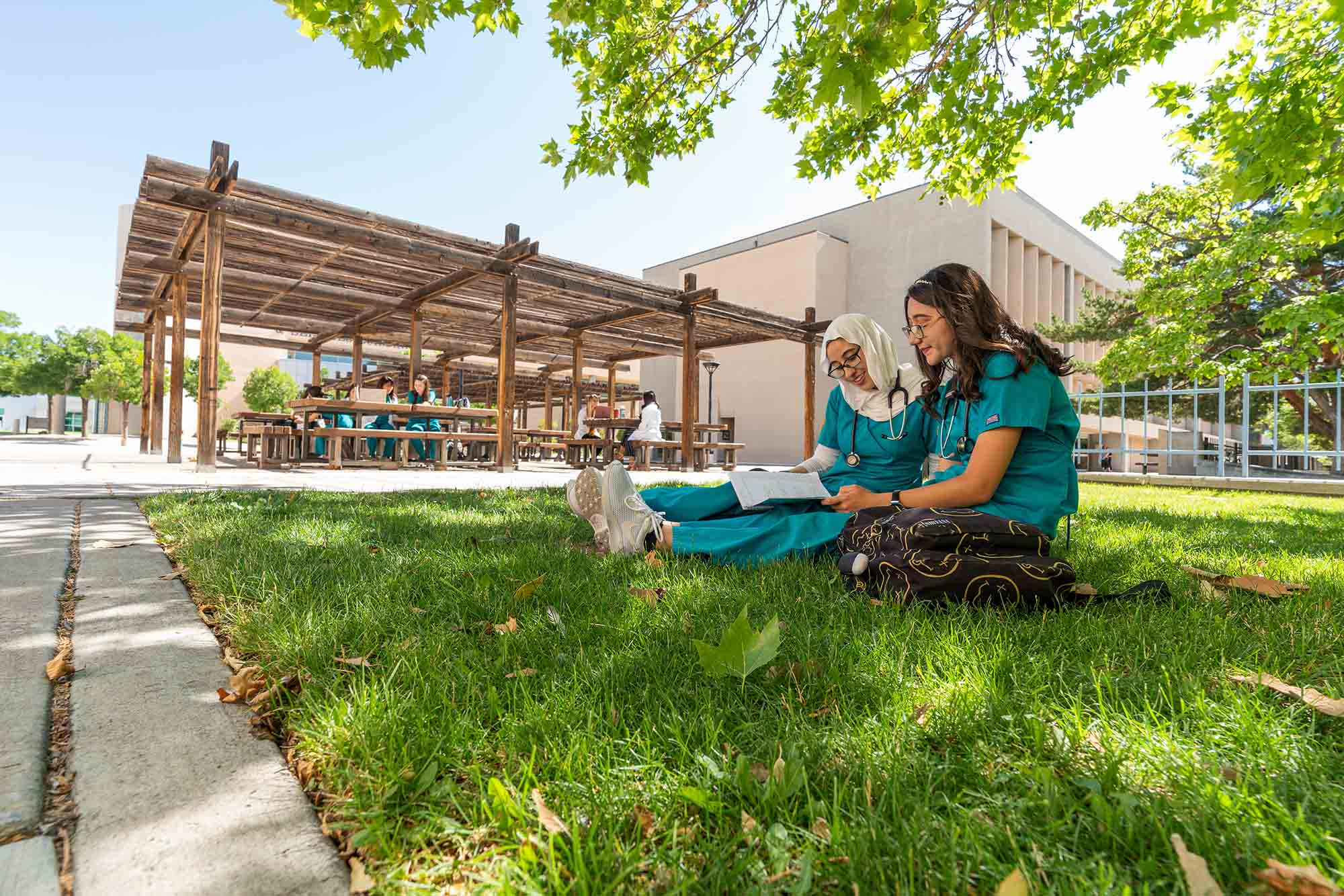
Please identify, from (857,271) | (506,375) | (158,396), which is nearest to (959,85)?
(506,375)

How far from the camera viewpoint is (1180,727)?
3.63 feet

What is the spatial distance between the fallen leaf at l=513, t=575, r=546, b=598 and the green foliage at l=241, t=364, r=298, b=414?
30473 mm

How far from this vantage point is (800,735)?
1041 millimetres

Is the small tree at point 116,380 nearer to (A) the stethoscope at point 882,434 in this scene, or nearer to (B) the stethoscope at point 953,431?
(A) the stethoscope at point 882,434

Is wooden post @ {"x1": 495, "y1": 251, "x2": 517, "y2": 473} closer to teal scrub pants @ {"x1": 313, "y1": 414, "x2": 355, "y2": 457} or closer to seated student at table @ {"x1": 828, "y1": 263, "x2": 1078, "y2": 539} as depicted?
teal scrub pants @ {"x1": 313, "y1": 414, "x2": 355, "y2": 457}

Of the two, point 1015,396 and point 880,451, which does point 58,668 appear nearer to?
point 1015,396

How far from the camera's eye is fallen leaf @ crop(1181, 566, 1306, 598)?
2.08 metres

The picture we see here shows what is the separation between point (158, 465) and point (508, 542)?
813 cm

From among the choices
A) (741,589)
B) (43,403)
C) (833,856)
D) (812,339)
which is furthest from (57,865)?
(43,403)

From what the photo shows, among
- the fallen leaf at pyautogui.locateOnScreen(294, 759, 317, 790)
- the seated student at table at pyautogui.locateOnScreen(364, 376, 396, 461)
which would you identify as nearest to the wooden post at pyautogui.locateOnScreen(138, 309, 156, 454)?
the seated student at table at pyautogui.locateOnScreen(364, 376, 396, 461)

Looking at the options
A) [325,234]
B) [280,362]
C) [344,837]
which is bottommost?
[344,837]

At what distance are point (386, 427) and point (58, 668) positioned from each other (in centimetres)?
964

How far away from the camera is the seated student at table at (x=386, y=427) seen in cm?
1027

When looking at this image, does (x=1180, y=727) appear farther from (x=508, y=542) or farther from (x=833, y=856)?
(x=508, y=542)
